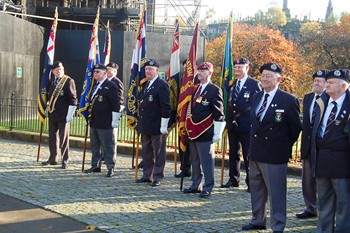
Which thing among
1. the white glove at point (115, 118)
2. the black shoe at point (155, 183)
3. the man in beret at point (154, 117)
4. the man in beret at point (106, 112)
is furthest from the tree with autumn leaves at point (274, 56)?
the black shoe at point (155, 183)

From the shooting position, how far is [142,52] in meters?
9.71

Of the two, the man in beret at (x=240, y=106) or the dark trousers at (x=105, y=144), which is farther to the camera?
the dark trousers at (x=105, y=144)

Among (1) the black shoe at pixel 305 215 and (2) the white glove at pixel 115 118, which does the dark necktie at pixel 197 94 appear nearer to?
(2) the white glove at pixel 115 118

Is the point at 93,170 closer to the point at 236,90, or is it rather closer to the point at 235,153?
the point at 235,153

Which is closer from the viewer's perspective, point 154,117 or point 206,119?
point 206,119

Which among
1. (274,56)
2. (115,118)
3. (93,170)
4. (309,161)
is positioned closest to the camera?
(309,161)

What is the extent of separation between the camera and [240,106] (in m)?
8.20

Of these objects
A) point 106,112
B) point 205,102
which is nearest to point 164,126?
point 205,102

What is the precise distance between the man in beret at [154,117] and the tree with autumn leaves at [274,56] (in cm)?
3310

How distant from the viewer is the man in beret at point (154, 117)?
8.49m

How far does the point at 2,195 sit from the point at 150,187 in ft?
8.06

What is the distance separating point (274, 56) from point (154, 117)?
35801 millimetres

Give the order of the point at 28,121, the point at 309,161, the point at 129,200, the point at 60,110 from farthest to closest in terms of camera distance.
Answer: the point at 28,121 < the point at 60,110 < the point at 129,200 < the point at 309,161

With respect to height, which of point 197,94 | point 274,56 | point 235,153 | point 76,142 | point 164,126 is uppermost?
point 274,56
